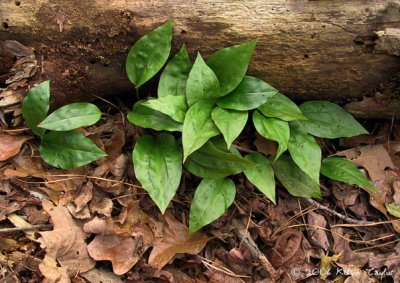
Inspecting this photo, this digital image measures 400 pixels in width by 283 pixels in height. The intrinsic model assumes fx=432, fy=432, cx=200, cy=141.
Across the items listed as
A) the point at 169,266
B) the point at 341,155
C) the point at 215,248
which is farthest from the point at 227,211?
the point at 341,155

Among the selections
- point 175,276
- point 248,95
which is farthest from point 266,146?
point 175,276

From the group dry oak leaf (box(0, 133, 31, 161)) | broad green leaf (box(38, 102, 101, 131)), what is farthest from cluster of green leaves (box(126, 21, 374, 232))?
dry oak leaf (box(0, 133, 31, 161))

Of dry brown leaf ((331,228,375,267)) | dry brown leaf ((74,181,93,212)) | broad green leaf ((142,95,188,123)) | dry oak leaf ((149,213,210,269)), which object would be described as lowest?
dry brown leaf ((331,228,375,267))

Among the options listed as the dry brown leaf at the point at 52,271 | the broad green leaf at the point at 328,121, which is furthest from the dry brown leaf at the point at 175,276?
the broad green leaf at the point at 328,121

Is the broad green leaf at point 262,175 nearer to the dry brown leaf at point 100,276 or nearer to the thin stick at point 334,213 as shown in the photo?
the thin stick at point 334,213

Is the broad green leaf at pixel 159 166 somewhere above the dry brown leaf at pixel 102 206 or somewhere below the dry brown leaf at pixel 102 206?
above

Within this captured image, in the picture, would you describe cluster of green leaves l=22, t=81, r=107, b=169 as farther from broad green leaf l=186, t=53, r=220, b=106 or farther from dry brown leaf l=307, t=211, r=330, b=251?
dry brown leaf l=307, t=211, r=330, b=251

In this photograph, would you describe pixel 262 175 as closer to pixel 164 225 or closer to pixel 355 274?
pixel 164 225

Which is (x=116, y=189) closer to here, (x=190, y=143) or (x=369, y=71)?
(x=190, y=143)
